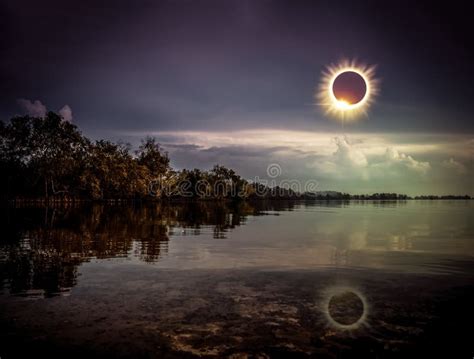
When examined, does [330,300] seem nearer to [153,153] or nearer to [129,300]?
[129,300]

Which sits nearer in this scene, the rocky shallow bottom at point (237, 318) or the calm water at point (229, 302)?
the rocky shallow bottom at point (237, 318)

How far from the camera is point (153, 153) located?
481 feet

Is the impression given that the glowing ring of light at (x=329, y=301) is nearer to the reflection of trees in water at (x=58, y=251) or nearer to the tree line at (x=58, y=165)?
the reflection of trees in water at (x=58, y=251)

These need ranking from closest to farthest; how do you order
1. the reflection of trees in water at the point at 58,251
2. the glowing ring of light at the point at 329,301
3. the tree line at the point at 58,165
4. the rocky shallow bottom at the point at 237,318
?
the rocky shallow bottom at the point at 237,318 < the glowing ring of light at the point at 329,301 < the reflection of trees in water at the point at 58,251 < the tree line at the point at 58,165

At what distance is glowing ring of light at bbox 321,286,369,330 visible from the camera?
32.8ft

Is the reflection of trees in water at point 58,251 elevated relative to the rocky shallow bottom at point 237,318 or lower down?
elevated

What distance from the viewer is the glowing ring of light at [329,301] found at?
32.8ft

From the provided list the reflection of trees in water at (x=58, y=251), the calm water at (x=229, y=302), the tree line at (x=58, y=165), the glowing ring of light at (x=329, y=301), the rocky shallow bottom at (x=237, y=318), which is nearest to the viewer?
the rocky shallow bottom at (x=237, y=318)

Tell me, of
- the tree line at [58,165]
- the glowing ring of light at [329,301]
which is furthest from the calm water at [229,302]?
the tree line at [58,165]

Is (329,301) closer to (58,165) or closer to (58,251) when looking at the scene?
(58,251)

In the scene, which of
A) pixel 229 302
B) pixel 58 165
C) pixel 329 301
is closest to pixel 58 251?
pixel 229 302

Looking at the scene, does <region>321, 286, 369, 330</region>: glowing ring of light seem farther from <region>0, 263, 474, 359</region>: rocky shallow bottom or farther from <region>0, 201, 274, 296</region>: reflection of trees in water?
<region>0, 201, 274, 296</region>: reflection of trees in water

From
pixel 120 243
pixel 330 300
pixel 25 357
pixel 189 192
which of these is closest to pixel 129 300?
pixel 25 357

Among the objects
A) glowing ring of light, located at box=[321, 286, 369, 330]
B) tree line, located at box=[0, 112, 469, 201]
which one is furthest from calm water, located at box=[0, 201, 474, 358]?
tree line, located at box=[0, 112, 469, 201]
